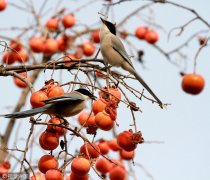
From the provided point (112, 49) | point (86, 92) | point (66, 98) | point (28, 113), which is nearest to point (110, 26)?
point (112, 49)

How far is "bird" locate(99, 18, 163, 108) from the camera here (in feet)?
8.49

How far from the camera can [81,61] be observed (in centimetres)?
228

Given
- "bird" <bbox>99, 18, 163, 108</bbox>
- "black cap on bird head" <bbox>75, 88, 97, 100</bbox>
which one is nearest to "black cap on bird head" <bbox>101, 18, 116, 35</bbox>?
"bird" <bbox>99, 18, 163, 108</bbox>

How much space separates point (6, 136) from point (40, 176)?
8.55ft

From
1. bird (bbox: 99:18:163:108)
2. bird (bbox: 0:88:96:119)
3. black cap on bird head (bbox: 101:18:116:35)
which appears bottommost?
bird (bbox: 0:88:96:119)

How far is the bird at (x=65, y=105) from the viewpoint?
1.93 meters

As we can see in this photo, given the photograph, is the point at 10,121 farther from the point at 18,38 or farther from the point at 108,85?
the point at 108,85

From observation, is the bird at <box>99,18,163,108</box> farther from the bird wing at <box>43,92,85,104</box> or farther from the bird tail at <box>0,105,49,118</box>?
the bird tail at <box>0,105,49,118</box>

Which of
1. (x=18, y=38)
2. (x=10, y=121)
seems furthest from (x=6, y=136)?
(x=18, y=38)

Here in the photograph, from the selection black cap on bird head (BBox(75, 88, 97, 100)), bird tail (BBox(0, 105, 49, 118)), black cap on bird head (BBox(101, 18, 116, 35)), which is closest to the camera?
bird tail (BBox(0, 105, 49, 118))

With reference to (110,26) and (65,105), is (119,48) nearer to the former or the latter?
(110,26)

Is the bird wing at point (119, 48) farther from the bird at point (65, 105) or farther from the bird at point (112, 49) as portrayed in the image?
the bird at point (65, 105)

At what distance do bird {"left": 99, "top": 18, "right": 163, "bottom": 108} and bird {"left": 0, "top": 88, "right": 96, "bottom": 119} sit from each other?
40 cm

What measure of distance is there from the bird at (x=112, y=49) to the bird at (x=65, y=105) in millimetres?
402
